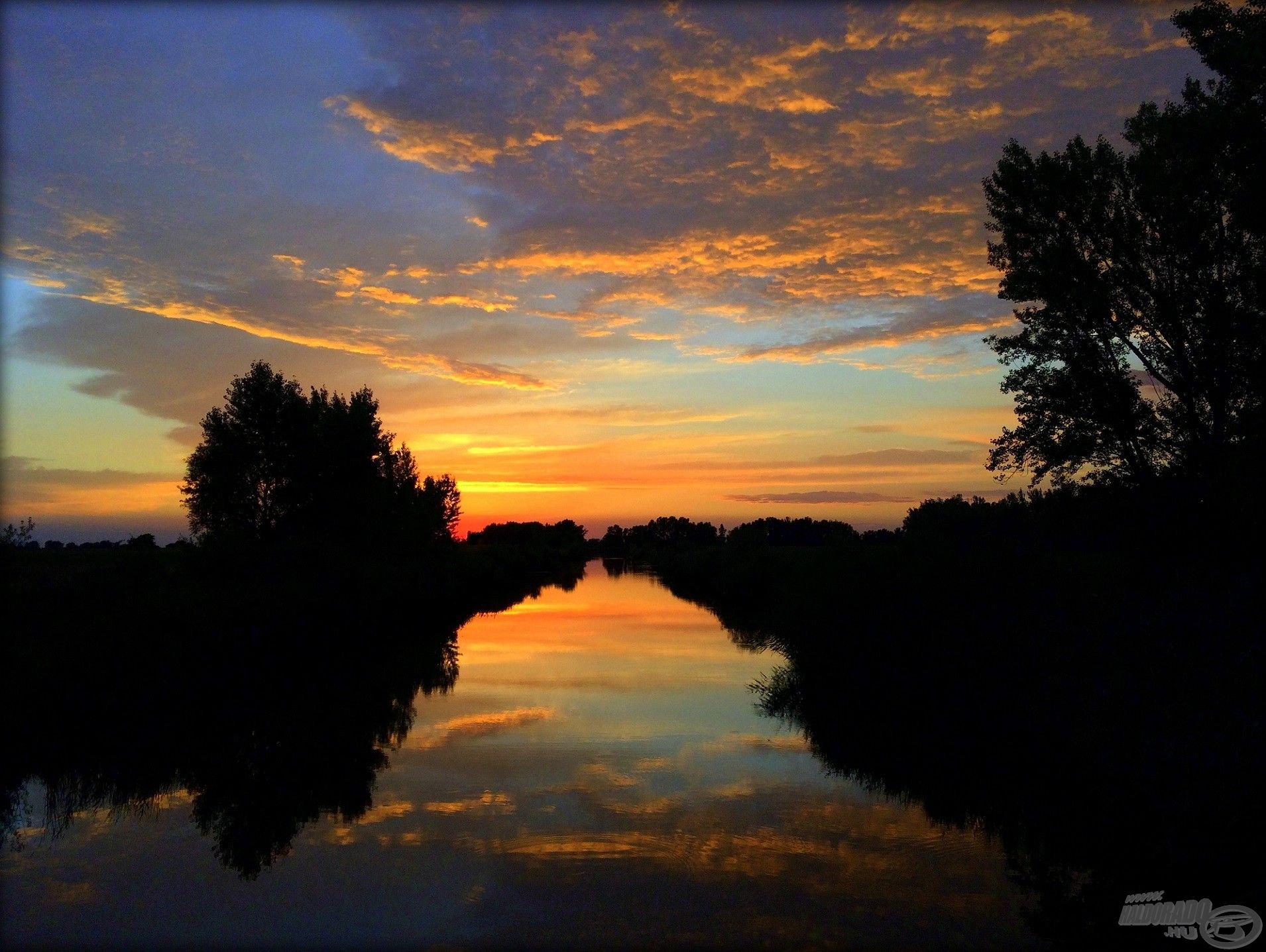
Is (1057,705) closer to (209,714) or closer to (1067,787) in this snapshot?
(1067,787)

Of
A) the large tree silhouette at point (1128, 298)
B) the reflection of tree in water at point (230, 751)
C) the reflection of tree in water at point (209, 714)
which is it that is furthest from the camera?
the large tree silhouette at point (1128, 298)

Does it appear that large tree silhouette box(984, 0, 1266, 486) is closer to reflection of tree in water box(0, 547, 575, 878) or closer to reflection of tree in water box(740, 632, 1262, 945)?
reflection of tree in water box(740, 632, 1262, 945)

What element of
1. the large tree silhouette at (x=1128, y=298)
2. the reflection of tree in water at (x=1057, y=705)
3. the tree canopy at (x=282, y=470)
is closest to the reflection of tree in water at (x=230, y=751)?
the reflection of tree in water at (x=1057, y=705)

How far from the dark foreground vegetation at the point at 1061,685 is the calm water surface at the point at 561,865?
87cm

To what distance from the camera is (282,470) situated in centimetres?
4266

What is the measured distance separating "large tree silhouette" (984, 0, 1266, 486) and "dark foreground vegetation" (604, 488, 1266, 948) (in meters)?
3.41

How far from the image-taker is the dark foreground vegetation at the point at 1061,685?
7582mm

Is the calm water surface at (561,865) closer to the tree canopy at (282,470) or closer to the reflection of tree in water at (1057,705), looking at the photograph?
the reflection of tree in water at (1057,705)

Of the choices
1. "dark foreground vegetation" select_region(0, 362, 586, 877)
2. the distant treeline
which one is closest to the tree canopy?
"dark foreground vegetation" select_region(0, 362, 586, 877)

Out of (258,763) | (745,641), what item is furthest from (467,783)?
(745,641)

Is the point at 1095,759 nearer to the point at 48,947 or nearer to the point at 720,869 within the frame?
the point at 720,869

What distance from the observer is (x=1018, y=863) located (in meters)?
8.79

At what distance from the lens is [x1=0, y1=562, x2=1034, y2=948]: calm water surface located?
752 cm

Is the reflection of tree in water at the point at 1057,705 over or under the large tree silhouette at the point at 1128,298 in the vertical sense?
under
